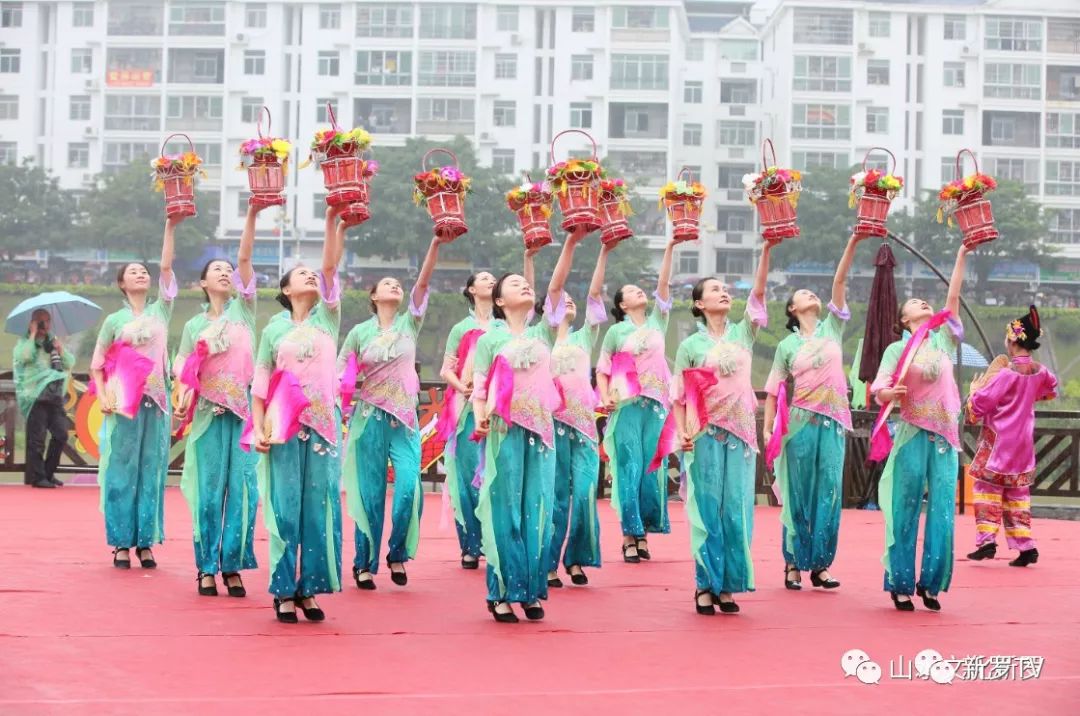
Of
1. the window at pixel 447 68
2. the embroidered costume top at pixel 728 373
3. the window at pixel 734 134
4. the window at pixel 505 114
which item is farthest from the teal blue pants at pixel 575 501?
the window at pixel 734 134

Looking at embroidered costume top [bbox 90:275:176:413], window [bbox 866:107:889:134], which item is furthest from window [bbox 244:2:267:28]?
embroidered costume top [bbox 90:275:176:413]

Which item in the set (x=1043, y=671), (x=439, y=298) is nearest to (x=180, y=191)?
(x=1043, y=671)

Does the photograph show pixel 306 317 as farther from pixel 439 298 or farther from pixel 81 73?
pixel 81 73

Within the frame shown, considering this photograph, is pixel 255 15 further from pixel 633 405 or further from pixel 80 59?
pixel 633 405

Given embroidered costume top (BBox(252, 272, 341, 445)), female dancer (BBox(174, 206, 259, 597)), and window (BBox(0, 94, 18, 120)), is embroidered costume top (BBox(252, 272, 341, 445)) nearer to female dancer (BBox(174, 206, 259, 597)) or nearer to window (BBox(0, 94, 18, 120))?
female dancer (BBox(174, 206, 259, 597))

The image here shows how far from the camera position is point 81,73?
57594 mm

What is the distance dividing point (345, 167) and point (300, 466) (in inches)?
58.0

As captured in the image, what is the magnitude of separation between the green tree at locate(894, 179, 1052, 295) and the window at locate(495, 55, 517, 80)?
15471 millimetres

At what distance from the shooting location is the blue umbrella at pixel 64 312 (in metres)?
16.7

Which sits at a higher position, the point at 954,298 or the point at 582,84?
the point at 582,84

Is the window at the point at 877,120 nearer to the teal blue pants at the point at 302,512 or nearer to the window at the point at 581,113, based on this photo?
the window at the point at 581,113

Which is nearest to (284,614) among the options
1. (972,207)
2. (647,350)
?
(647,350)

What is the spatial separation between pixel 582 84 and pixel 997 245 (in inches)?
637

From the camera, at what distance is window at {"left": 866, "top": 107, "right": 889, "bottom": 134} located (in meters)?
56.8
